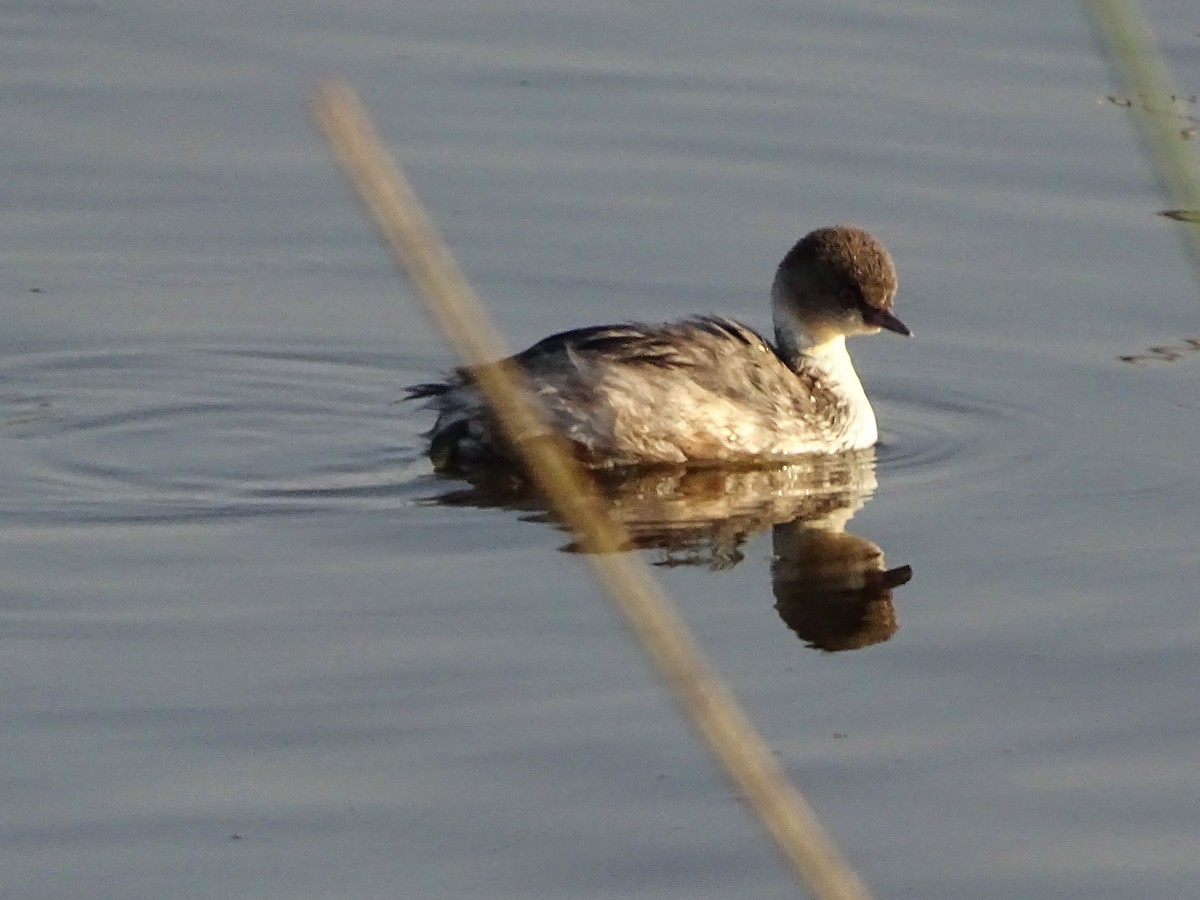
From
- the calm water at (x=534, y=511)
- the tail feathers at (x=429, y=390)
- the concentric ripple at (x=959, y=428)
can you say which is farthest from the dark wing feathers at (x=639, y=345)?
the concentric ripple at (x=959, y=428)

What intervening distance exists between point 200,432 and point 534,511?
149 centimetres

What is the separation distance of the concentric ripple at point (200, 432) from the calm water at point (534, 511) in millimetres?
24

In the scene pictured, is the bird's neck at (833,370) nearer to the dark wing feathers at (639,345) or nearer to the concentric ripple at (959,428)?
the concentric ripple at (959,428)

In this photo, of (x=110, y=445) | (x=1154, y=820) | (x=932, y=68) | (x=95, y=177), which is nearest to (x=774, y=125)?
(x=932, y=68)

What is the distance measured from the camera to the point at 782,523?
8.12 metres

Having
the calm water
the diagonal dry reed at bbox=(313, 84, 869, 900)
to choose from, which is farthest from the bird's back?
the diagonal dry reed at bbox=(313, 84, 869, 900)

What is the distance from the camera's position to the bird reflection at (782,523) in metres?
7.10

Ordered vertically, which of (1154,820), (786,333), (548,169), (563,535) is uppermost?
(548,169)

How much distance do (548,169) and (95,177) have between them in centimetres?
217

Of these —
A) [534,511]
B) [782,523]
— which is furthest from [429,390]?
[782,523]

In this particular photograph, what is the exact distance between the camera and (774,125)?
11875mm

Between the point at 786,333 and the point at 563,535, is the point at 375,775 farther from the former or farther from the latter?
the point at 786,333

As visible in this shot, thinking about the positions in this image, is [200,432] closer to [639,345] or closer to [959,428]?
[639,345]

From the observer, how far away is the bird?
8562mm
